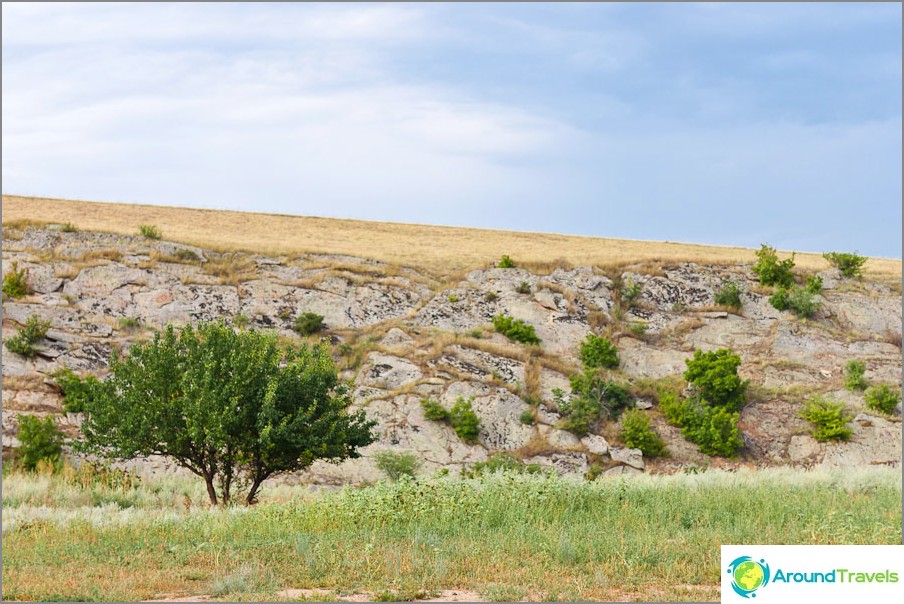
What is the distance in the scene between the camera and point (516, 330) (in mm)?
33781

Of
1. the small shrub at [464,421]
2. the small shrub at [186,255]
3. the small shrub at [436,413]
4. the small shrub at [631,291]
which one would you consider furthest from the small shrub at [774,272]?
the small shrub at [186,255]

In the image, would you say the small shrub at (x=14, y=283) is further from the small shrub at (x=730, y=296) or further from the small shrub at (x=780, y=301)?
the small shrub at (x=780, y=301)

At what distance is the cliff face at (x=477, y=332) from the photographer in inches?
1084

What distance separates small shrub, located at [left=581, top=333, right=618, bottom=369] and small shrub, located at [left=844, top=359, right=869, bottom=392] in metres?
8.86

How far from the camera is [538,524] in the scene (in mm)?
12359

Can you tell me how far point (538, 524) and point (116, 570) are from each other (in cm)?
587

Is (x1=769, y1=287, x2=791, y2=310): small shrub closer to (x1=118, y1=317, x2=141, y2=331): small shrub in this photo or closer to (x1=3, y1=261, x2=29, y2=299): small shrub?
(x1=118, y1=317, x2=141, y2=331): small shrub

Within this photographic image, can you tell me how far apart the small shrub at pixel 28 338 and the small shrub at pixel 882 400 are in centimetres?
3027

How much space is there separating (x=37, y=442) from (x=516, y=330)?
58.9 feet

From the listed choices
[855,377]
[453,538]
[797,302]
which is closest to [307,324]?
[855,377]

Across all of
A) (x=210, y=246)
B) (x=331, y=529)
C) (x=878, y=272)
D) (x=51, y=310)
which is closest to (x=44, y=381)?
(x=51, y=310)

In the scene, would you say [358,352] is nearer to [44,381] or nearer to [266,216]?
[44,381]

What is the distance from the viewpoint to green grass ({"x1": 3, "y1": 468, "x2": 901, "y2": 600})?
9.26 metres

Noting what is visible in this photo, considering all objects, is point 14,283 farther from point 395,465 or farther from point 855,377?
point 855,377
